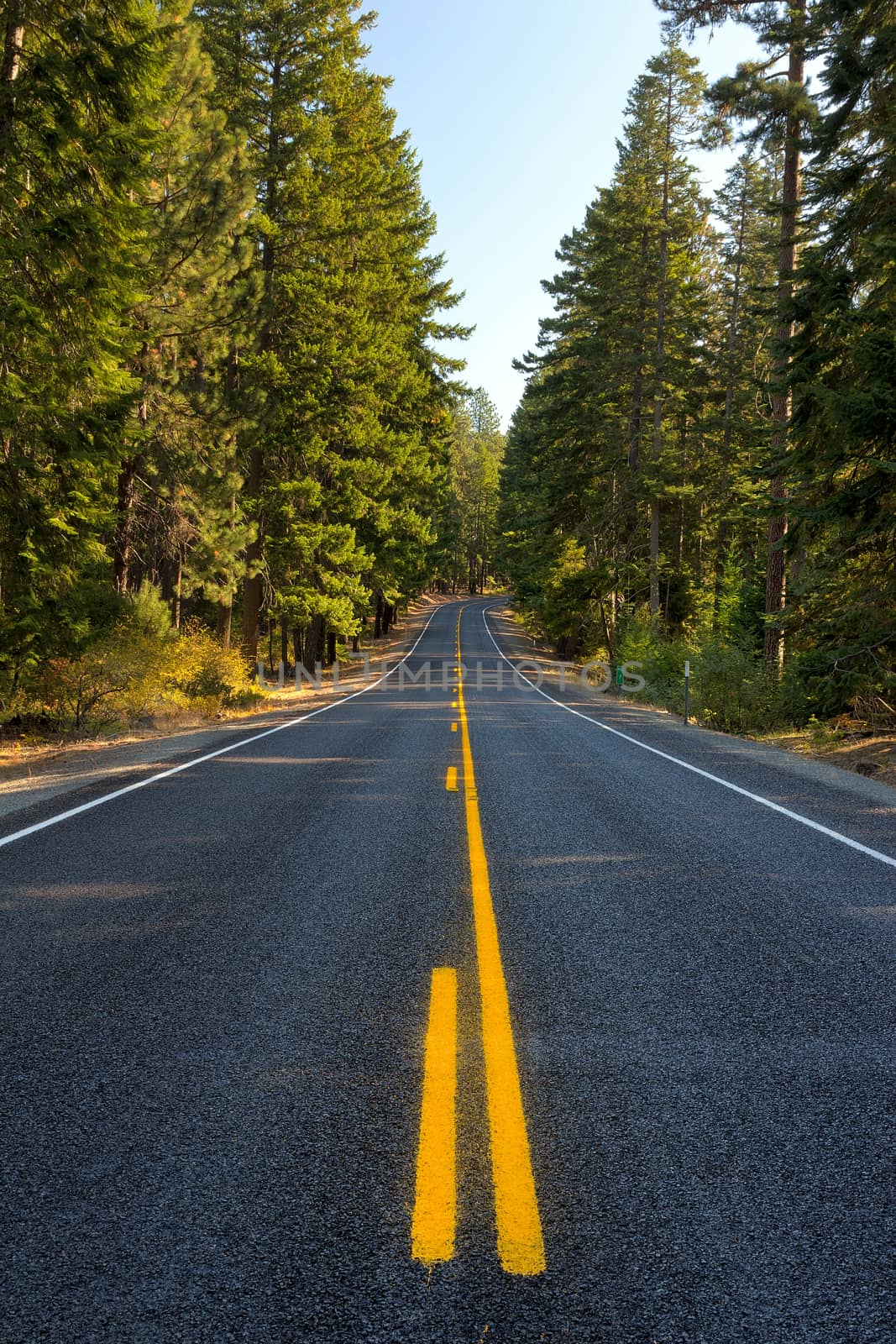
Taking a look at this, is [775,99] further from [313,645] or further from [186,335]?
[313,645]

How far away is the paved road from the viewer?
2.04 meters

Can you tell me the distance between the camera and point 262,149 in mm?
22562

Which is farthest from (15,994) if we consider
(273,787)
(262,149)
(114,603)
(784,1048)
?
(262,149)

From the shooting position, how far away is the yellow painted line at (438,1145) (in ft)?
7.23

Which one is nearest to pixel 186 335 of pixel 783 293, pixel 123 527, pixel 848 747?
pixel 123 527

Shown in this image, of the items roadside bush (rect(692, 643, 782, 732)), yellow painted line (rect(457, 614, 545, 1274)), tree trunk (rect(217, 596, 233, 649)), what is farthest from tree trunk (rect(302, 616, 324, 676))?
yellow painted line (rect(457, 614, 545, 1274))

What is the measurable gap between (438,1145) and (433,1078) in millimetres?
401

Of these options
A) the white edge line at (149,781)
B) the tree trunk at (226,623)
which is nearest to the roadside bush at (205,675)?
the tree trunk at (226,623)

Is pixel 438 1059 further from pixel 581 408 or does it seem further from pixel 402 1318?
pixel 581 408

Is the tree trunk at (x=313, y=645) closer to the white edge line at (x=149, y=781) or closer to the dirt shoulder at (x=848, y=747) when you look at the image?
the white edge line at (x=149, y=781)

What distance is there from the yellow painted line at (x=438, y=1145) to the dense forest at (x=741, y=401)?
28.4 ft

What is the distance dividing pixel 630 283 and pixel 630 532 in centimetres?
967

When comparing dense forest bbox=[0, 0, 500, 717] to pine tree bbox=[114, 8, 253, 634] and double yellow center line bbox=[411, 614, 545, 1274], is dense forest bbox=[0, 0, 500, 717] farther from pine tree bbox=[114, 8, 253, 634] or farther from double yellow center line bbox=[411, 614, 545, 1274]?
double yellow center line bbox=[411, 614, 545, 1274]

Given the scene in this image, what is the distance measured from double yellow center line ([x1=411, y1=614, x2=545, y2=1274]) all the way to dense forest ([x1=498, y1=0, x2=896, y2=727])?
8410 mm
